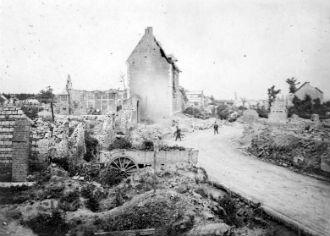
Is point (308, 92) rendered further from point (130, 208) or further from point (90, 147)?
point (130, 208)

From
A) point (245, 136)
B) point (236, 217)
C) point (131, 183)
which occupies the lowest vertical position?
point (236, 217)

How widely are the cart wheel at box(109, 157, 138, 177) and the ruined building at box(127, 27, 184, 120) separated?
65.7ft

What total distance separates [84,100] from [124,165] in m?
26.3

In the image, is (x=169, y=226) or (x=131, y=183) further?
(x=131, y=183)

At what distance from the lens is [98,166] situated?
14.1 metres

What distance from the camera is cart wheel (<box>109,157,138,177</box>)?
13.9 m

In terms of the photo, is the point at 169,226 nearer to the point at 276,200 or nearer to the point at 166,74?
the point at 276,200

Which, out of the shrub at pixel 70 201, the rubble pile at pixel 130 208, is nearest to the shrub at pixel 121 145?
the rubble pile at pixel 130 208

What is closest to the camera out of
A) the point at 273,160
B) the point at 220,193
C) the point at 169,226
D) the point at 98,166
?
the point at 169,226

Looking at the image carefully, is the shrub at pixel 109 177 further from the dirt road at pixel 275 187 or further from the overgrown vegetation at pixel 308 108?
the overgrown vegetation at pixel 308 108

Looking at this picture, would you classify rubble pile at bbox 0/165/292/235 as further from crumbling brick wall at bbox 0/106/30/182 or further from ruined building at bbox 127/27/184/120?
ruined building at bbox 127/27/184/120

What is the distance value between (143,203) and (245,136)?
51.9 ft

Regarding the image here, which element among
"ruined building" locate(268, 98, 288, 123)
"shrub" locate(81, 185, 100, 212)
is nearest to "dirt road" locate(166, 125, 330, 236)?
"shrub" locate(81, 185, 100, 212)

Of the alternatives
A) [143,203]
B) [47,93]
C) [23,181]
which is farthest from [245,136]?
[47,93]
